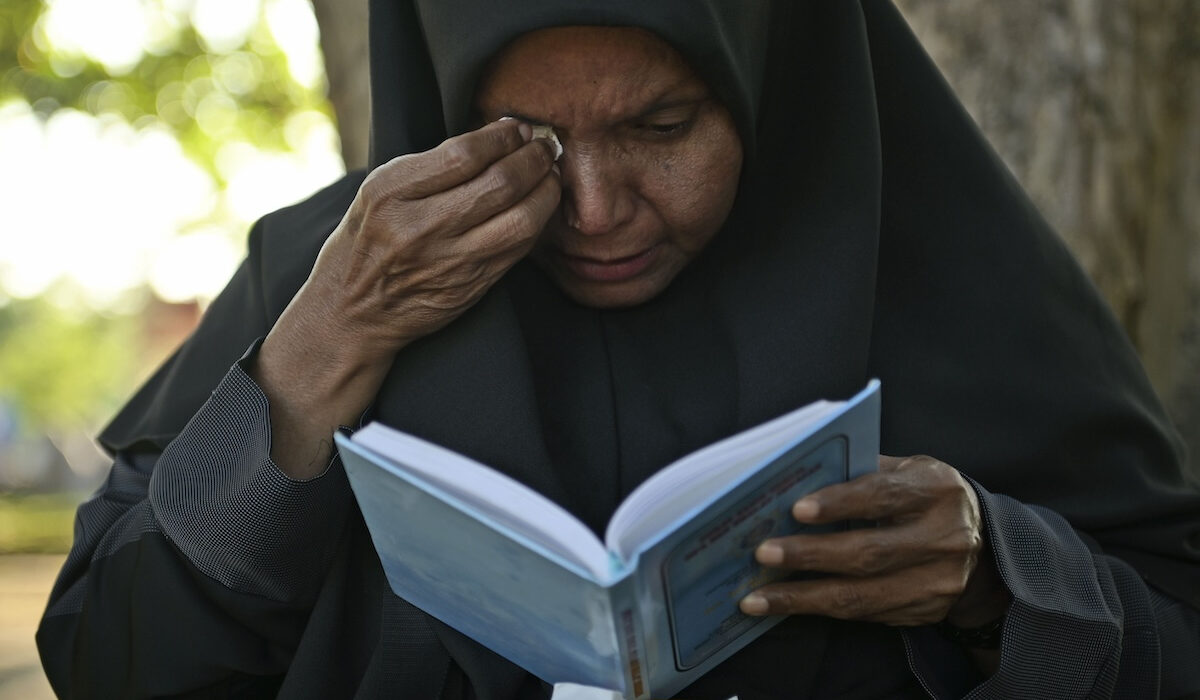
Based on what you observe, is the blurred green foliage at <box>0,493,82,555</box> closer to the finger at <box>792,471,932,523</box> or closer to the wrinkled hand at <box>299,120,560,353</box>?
the wrinkled hand at <box>299,120,560,353</box>

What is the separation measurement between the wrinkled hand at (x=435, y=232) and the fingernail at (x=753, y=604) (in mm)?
610

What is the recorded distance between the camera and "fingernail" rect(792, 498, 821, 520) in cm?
147

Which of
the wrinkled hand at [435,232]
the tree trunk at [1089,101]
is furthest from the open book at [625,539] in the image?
the tree trunk at [1089,101]

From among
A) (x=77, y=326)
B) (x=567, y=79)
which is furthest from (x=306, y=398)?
(x=77, y=326)

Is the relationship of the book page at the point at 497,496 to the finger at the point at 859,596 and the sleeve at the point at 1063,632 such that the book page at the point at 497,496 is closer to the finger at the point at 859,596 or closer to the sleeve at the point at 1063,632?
the finger at the point at 859,596

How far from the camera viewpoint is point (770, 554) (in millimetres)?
1470

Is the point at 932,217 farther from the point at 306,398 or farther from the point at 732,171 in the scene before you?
the point at 306,398

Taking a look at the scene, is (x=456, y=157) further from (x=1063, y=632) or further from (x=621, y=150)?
(x=1063, y=632)

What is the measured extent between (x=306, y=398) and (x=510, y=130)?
0.52m

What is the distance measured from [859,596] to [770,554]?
0.20 m

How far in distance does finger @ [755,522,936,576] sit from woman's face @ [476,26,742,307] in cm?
57

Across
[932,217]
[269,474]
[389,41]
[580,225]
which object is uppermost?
[389,41]

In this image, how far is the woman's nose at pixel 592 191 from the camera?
1744 mm

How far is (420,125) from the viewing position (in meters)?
1.87
